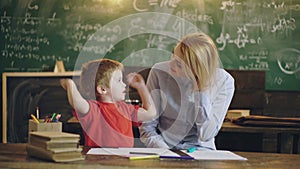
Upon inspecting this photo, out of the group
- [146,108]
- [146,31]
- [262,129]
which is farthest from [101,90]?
[146,31]

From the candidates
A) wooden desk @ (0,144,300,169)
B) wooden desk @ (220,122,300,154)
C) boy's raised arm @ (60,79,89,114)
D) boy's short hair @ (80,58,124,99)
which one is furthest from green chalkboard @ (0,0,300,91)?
wooden desk @ (0,144,300,169)

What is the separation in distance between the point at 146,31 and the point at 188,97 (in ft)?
7.67

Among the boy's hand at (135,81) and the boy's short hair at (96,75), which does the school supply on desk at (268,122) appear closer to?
the boy's hand at (135,81)

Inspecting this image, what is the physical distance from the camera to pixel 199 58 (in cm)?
201

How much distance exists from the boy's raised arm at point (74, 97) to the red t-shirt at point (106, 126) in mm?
83

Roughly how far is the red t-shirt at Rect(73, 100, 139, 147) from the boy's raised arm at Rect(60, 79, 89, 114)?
8cm

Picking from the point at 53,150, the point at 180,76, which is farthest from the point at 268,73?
the point at 53,150

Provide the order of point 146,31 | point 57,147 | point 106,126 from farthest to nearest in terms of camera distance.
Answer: point 146,31 < point 106,126 < point 57,147

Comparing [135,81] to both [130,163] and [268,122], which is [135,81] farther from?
[268,122]

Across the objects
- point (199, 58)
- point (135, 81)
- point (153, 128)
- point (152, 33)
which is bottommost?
point (153, 128)

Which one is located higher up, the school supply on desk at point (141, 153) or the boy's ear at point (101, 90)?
the boy's ear at point (101, 90)

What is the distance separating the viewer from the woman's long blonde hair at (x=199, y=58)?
2.01 m

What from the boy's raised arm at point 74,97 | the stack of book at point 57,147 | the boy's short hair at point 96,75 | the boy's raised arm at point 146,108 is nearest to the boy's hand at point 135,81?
the boy's raised arm at point 146,108

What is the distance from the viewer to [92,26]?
177 inches
